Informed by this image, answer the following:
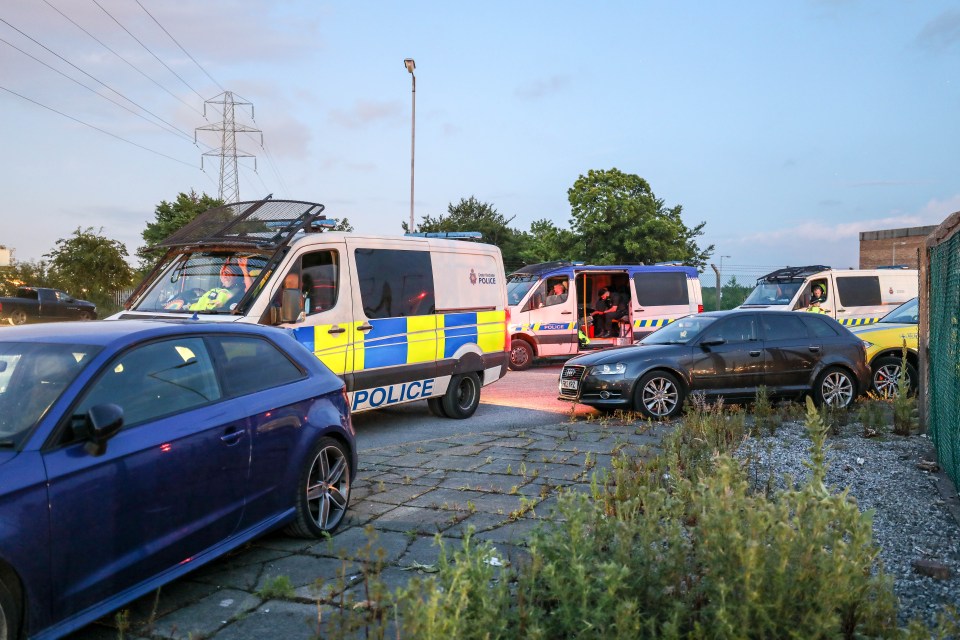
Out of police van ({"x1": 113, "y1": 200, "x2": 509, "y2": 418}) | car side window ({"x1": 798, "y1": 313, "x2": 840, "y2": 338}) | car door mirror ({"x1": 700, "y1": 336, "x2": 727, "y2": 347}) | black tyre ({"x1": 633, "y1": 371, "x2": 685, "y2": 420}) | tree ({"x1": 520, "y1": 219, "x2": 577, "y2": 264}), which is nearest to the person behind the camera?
police van ({"x1": 113, "y1": 200, "x2": 509, "y2": 418})

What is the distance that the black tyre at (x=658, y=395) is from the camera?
10.1 metres

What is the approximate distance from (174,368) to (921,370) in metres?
7.37

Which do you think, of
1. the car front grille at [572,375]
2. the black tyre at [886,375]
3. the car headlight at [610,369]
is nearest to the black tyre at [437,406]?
the car front grille at [572,375]

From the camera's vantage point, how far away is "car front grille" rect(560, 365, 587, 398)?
10.6 meters

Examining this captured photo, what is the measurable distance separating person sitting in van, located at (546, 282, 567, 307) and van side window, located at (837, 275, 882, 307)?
6.37 m

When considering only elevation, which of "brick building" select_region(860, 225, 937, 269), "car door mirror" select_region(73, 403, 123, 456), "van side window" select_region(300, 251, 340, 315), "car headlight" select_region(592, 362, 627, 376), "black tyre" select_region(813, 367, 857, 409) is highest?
"brick building" select_region(860, 225, 937, 269)

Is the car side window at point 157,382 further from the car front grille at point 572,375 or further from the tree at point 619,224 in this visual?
the tree at point 619,224

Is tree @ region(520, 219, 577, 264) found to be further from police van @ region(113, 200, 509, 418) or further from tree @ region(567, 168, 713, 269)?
police van @ region(113, 200, 509, 418)

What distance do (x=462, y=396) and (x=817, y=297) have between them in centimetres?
1109

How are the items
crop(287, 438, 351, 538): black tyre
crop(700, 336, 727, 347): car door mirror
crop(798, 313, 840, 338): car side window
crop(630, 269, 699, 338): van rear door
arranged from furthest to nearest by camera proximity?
crop(630, 269, 699, 338): van rear door < crop(798, 313, 840, 338): car side window < crop(700, 336, 727, 347): car door mirror < crop(287, 438, 351, 538): black tyre

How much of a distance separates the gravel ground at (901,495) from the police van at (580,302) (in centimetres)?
899

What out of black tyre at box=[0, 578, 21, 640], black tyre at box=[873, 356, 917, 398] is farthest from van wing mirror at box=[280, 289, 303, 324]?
black tyre at box=[873, 356, 917, 398]

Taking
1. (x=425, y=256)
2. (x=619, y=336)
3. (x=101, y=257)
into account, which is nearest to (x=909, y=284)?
(x=619, y=336)

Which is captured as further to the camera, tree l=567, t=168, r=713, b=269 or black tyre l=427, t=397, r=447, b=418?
tree l=567, t=168, r=713, b=269
